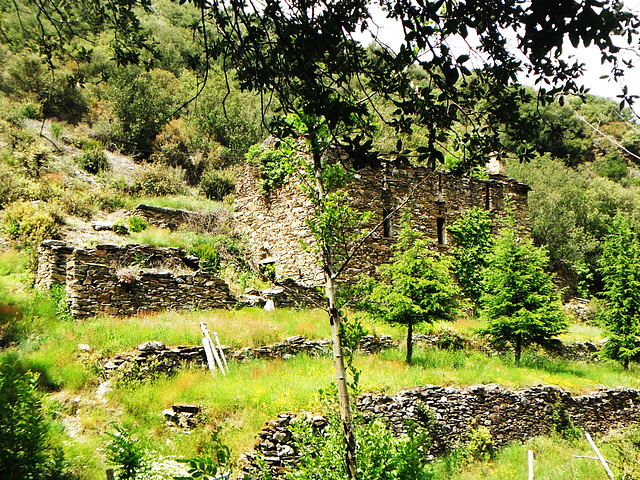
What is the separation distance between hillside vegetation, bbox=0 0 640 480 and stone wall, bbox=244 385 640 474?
0.30m

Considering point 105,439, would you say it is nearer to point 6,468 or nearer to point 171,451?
point 171,451

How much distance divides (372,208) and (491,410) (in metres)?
8.82

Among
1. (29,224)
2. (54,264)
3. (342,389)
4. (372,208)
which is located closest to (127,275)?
(54,264)

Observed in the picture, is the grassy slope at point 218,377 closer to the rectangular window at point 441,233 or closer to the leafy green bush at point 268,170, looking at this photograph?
the rectangular window at point 441,233

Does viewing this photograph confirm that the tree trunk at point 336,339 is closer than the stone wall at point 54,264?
Yes

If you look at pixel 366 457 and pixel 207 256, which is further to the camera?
pixel 207 256

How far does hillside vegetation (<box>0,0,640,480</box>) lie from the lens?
19.8 feet

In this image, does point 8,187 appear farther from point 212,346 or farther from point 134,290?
point 212,346

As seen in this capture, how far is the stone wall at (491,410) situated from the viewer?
979 centimetres

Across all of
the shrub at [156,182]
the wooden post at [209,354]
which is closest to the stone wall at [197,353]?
the wooden post at [209,354]

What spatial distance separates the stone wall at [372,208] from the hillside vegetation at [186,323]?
1210 mm

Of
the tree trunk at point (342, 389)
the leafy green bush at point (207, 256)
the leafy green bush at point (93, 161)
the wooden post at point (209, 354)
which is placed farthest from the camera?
the leafy green bush at point (93, 161)

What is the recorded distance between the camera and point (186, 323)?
12617mm

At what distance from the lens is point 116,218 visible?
63.2 feet
